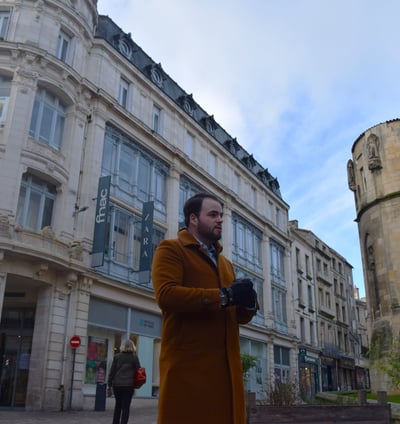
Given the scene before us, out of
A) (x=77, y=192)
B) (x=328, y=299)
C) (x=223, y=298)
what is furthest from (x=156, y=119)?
(x=328, y=299)

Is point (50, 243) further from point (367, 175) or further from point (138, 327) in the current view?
point (367, 175)

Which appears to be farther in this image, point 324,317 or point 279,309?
point 324,317

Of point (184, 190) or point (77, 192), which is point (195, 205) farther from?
point (184, 190)

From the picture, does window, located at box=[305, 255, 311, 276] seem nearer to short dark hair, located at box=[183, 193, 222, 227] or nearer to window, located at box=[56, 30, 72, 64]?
window, located at box=[56, 30, 72, 64]

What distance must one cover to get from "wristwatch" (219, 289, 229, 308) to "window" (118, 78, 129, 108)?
19810 millimetres

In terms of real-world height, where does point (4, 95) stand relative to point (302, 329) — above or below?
above

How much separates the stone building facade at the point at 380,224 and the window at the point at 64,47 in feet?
64.8

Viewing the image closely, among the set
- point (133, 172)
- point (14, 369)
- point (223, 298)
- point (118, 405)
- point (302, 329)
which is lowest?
point (118, 405)

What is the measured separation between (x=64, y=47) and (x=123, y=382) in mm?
14588

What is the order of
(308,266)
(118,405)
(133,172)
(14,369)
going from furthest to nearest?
(308,266)
(133,172)
(14,369)
(118,405)

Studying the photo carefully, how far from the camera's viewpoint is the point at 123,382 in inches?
324

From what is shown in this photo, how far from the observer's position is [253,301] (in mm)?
2412

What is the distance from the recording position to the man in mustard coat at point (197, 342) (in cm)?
230

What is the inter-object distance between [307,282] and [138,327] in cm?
2463
